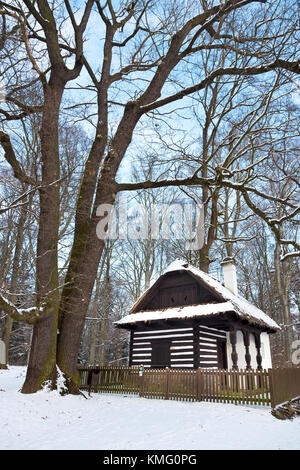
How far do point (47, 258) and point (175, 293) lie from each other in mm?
9206

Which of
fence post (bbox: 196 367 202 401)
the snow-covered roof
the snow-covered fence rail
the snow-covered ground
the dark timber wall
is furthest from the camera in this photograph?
the dark timber wall

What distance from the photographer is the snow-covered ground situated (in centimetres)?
581

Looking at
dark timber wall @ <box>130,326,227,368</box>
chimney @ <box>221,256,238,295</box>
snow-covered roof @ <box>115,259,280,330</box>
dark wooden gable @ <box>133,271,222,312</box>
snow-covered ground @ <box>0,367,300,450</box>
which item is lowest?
snow-covered ground @ <box>0,367,300,450</box>

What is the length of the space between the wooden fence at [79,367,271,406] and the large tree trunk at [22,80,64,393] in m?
3.50

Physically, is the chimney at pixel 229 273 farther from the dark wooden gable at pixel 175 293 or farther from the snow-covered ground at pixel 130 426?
the snow-covered ground at pixel 130 426

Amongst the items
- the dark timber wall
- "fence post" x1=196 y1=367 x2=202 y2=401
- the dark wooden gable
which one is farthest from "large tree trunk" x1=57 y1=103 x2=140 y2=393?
the dark wooden gable

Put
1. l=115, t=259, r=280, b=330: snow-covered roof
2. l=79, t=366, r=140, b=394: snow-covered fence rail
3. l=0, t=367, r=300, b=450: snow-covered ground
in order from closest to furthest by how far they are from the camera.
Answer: l=0, t=367, r=300, b=450: snow-covered ground → l=79, t=366, r=140, b=394: snow-covered fence rail → l=115, t=259, r=280, b=330: snow-covered roof

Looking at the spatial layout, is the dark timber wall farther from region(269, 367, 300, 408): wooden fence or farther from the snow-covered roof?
region(269, 367, 300, 408): wooden fence

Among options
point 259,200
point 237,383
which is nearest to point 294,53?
point 237,383

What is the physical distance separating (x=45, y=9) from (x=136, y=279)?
21.7 metres

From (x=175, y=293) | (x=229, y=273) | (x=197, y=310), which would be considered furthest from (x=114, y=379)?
(x=229, y=273)

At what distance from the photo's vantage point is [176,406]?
11117 millimetres

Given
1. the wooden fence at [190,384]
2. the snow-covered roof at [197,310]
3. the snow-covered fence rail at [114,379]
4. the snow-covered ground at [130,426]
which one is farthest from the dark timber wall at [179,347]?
the snow-covered ground at [130,426]

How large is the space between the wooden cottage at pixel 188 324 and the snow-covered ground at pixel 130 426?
16.3 ft
